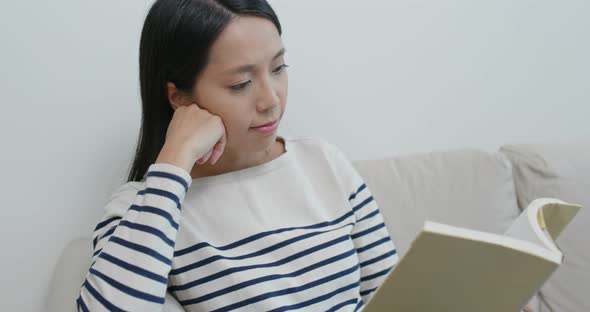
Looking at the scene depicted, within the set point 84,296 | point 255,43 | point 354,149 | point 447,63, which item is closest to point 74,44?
point 255,43

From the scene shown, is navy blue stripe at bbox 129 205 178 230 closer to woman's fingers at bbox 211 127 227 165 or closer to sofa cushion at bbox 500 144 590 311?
woman's fingers at bbox 211 127 227 165

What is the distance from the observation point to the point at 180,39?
1022 mm

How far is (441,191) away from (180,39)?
0.80 metres

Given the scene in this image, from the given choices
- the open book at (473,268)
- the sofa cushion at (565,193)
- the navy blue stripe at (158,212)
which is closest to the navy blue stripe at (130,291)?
the navy blue stripe at (158,212)

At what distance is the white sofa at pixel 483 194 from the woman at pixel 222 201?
27 centimetres

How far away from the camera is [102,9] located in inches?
51.6

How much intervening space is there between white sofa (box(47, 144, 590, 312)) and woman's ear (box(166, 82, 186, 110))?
550 mm

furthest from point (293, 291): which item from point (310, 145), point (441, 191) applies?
point (441, 191)

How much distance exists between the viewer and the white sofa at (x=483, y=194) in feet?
4.80

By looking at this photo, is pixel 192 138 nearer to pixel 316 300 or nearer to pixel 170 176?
pixel 170 176

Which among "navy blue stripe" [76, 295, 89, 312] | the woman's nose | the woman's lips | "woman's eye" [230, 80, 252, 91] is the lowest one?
"navy blue stripe" [76, 295, 89, 312]

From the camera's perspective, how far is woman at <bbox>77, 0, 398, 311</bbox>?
0.94 meters

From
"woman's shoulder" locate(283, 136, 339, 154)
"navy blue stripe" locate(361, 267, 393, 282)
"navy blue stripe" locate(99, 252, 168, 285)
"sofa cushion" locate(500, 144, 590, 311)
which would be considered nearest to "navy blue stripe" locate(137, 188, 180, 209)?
"navy blue stripe" locate(99, 252, 168, 285)

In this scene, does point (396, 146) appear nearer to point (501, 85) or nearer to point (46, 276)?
point (501, 85)
